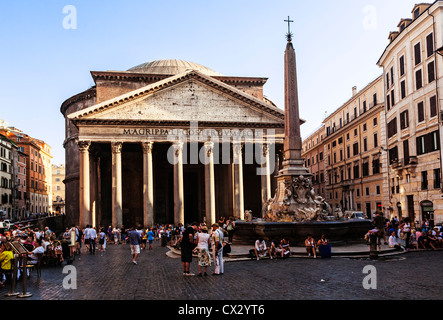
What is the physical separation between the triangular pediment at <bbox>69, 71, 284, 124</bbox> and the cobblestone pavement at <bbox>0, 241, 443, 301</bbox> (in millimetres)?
20226

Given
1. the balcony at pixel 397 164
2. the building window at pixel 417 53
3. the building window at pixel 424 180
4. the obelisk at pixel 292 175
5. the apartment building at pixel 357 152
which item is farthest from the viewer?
the apartment building at pixel 357 152

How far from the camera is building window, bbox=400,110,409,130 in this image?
27.4m

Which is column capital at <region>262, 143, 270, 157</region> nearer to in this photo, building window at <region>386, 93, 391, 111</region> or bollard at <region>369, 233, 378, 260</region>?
building window at <region>386, 93, 391, 111</region>

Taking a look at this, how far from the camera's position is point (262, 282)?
9305mm

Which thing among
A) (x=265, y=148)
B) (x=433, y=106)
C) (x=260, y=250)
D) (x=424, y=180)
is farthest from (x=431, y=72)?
(x=260, y=250)

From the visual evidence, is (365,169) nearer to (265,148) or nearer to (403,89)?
(265,148)

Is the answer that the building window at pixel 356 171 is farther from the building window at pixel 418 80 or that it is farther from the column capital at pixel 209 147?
the building window at pixel 418 80

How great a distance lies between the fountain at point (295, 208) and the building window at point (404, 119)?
13.6 meters

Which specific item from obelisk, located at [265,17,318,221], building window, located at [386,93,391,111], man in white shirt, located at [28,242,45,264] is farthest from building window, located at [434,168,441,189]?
man in white shirt, located at [28,242,45,264]

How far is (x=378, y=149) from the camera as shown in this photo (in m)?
36.0

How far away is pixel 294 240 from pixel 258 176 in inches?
983

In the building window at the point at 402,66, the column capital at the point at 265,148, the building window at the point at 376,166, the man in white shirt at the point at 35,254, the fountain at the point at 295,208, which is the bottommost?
the man in white shirt at the point at 35,254

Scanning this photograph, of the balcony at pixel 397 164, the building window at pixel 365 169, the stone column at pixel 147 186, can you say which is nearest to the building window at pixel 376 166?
the building window at pixel 365 169

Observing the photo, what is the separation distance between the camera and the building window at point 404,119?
2738 centimetres
